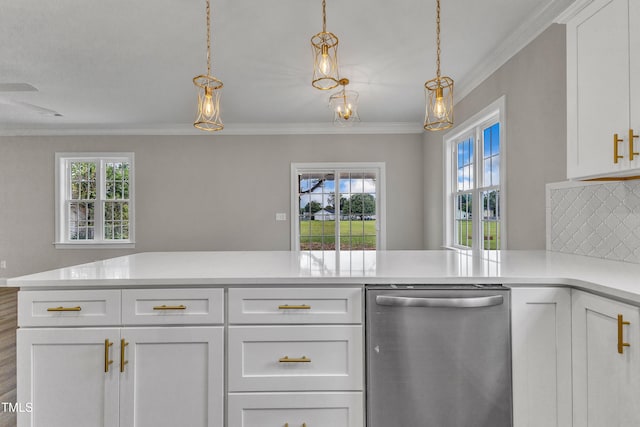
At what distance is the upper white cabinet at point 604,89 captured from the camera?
131cm

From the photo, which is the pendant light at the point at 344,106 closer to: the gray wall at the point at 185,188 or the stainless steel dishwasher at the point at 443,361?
the stainless steel dishwasher at the point at 443,361

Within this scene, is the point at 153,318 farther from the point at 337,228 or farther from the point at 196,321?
the point at 337,228

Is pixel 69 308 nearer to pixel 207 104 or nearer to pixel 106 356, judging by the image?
pixel 106 356

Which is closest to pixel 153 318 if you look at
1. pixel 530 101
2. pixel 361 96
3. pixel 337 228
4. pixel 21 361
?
pixel 21 361

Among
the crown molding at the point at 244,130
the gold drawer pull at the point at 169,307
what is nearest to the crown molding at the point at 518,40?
the crown molding at the point at 244,130

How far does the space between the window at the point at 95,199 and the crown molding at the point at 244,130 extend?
444 millimetres

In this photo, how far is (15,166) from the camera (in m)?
5.30

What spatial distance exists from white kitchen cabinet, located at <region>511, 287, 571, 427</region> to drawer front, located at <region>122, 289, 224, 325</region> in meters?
1.21

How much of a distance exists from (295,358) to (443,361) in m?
0.59

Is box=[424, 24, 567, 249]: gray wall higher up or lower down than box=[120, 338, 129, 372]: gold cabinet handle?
higher up

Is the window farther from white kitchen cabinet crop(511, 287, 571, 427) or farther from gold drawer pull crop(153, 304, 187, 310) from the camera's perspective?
white kitchen cabinet crop(511, 287, 571, 427)

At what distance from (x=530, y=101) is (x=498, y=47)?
26.6 inches

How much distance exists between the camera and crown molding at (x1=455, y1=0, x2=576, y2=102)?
2.25 meters

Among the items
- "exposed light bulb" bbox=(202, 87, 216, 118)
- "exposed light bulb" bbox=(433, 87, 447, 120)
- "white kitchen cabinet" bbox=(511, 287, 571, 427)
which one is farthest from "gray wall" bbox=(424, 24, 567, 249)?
"exposed light bulb" bbox=(202, 87, 216, 118)
